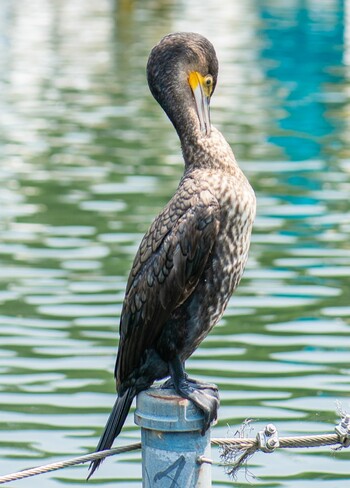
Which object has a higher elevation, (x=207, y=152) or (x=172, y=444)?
(x=207, y=152)

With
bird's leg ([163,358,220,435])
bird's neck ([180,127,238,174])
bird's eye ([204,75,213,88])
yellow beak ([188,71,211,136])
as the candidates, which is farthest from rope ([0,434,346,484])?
bird's eye ([204,75,213,88])

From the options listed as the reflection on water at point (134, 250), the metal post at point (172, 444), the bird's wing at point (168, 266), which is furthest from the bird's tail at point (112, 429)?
the reflection on water at point (134, 250)

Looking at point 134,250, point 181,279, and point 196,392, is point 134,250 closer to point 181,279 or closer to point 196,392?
point 181,279

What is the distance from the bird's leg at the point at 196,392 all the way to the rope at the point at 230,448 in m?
0.11

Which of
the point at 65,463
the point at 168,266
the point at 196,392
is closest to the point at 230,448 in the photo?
the point at 196,392

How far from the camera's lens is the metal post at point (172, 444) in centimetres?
369

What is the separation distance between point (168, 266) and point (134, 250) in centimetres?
549

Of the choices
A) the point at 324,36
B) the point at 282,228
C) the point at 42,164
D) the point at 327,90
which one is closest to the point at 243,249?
the point at 282,228

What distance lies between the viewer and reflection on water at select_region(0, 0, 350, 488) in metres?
6.79

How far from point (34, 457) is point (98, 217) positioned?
4.59 m

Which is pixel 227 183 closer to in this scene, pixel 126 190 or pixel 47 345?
pixel 47 345

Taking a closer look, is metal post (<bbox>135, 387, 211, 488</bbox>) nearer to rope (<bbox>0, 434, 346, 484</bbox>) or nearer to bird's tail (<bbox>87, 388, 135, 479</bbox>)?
rope (<bbox>0, 434, 346, 484</bbox>)

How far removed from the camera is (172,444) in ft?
12.2

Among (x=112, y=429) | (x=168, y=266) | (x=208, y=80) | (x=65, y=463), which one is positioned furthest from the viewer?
(x=208, y=80)
